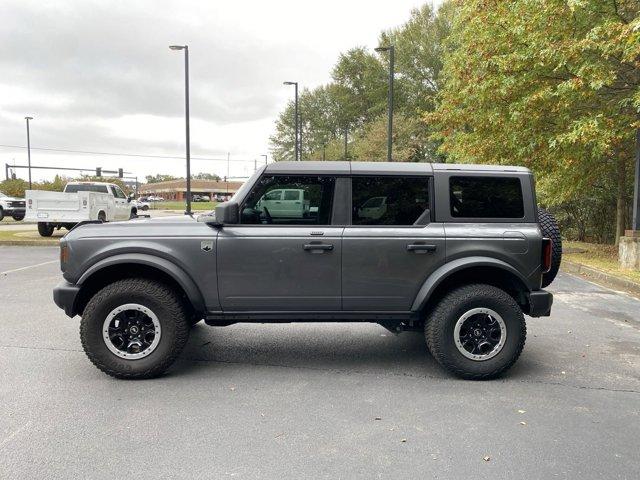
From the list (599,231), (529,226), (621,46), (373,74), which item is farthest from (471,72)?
(373,74)

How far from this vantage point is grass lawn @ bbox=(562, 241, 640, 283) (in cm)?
930

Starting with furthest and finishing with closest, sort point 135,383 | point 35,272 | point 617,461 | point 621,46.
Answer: point 35,272 < point 621,46 < point 135,383 < point 617,461

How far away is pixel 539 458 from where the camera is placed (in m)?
2.88

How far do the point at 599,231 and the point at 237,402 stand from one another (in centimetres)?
1751

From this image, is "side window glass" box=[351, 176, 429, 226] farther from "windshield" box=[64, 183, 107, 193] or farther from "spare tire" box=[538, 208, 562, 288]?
"windshield" box=[64, 183, 107, 193]

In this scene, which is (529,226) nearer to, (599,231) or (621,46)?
(621,46)

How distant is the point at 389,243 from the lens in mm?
4074

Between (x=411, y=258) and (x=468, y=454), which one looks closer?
(x=468, y=454)

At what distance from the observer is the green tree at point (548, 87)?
8.99 meters

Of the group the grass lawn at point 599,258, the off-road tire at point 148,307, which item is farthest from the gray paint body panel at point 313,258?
the grass lawn at point 599,258

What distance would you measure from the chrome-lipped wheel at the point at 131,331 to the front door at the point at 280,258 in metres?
0.64

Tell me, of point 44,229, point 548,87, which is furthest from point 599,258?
point 44,229

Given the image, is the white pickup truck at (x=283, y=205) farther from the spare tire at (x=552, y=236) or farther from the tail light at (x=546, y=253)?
the spare tire at (x=552, y=236)

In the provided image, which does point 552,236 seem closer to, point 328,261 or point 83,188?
point 328,261
